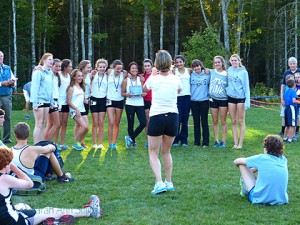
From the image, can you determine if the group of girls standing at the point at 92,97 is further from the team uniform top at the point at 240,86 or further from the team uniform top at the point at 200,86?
the team uniform top at the point at 240,86

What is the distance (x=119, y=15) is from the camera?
42.3 metres

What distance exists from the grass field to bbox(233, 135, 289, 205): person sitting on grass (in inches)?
4.4

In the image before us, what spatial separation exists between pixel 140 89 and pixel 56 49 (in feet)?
120

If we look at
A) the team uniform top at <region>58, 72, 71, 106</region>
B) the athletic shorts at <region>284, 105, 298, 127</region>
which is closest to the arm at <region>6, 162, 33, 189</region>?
the team uniform top at <region>58, 72, 71, 106</region>

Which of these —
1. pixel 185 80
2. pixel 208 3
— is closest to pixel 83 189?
pixel 185 80

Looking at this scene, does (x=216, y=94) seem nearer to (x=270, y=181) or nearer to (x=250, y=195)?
(x=250, y=195)

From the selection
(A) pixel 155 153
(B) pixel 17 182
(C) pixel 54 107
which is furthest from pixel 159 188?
(C) pixel 54 107

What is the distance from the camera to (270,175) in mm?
5344

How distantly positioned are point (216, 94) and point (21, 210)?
5987 mm

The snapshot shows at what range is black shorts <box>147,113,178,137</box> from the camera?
19.3 ft

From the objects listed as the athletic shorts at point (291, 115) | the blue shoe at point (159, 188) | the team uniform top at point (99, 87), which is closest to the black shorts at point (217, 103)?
the athletic shorts at point (291, 115)

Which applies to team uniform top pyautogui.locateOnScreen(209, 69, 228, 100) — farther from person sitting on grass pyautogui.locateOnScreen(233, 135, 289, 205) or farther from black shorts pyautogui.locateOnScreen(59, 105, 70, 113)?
person sitting on grass pyautogui.locateOnScreen(233, 135, 289, 205)

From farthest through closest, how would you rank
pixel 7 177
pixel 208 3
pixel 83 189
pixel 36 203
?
pixel 208 3
pixel 83 189
pixel 36 203
pixel 7 177

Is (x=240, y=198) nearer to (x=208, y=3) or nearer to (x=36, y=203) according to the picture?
(x=36, y=203)
